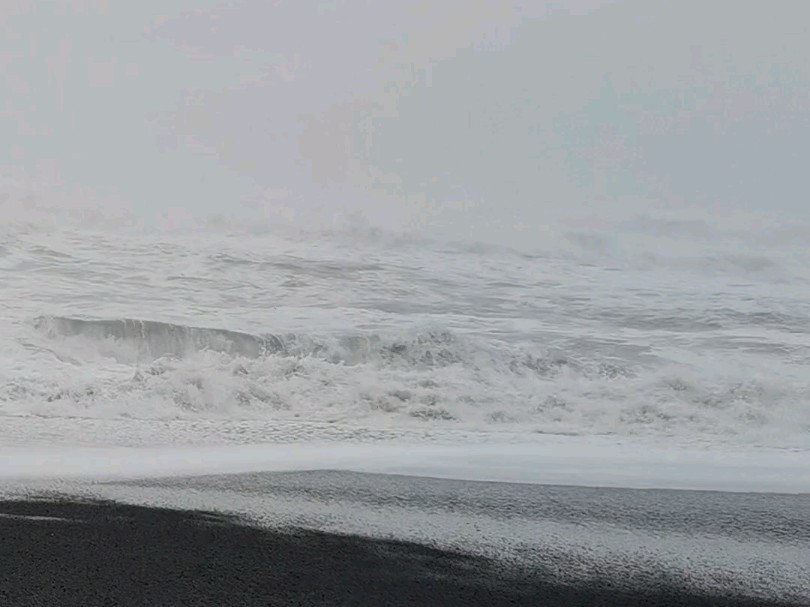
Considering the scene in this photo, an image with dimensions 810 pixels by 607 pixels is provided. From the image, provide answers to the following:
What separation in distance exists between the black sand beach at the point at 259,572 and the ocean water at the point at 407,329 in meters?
3.86

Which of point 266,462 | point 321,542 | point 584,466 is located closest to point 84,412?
point 266,462

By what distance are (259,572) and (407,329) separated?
283 inches

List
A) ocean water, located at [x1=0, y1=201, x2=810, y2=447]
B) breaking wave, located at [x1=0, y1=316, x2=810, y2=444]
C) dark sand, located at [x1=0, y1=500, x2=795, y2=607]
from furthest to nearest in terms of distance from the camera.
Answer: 1. ocean water, located at [x1=0, y1=201, x2=810, y2=447]
2. breaking wave, located at [x1=0, y1=316, x2=810, y2=444]
3. dark sand, located at [x1=0, y1=500, x2=795, y2=607]

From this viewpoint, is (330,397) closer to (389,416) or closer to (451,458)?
(389,416)

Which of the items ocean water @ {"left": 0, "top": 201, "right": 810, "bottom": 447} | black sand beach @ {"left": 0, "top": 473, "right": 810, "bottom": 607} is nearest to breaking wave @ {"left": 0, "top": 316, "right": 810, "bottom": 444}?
ocean water @ {"left": 0, "top": 201, "right": 810, "bottom": 447}

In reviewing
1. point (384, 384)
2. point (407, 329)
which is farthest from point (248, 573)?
point (407, 329)

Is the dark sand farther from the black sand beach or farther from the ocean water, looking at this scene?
the ocean water

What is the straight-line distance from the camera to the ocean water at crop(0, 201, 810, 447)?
7.82 meters

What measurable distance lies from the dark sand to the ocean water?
12.8 feet

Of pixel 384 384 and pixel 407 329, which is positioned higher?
pixel 407 329

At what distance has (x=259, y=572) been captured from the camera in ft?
9.53

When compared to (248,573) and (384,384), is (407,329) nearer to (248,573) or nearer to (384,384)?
(384,384)

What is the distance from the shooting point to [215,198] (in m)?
12.9

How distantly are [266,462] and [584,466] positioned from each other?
166 cm
